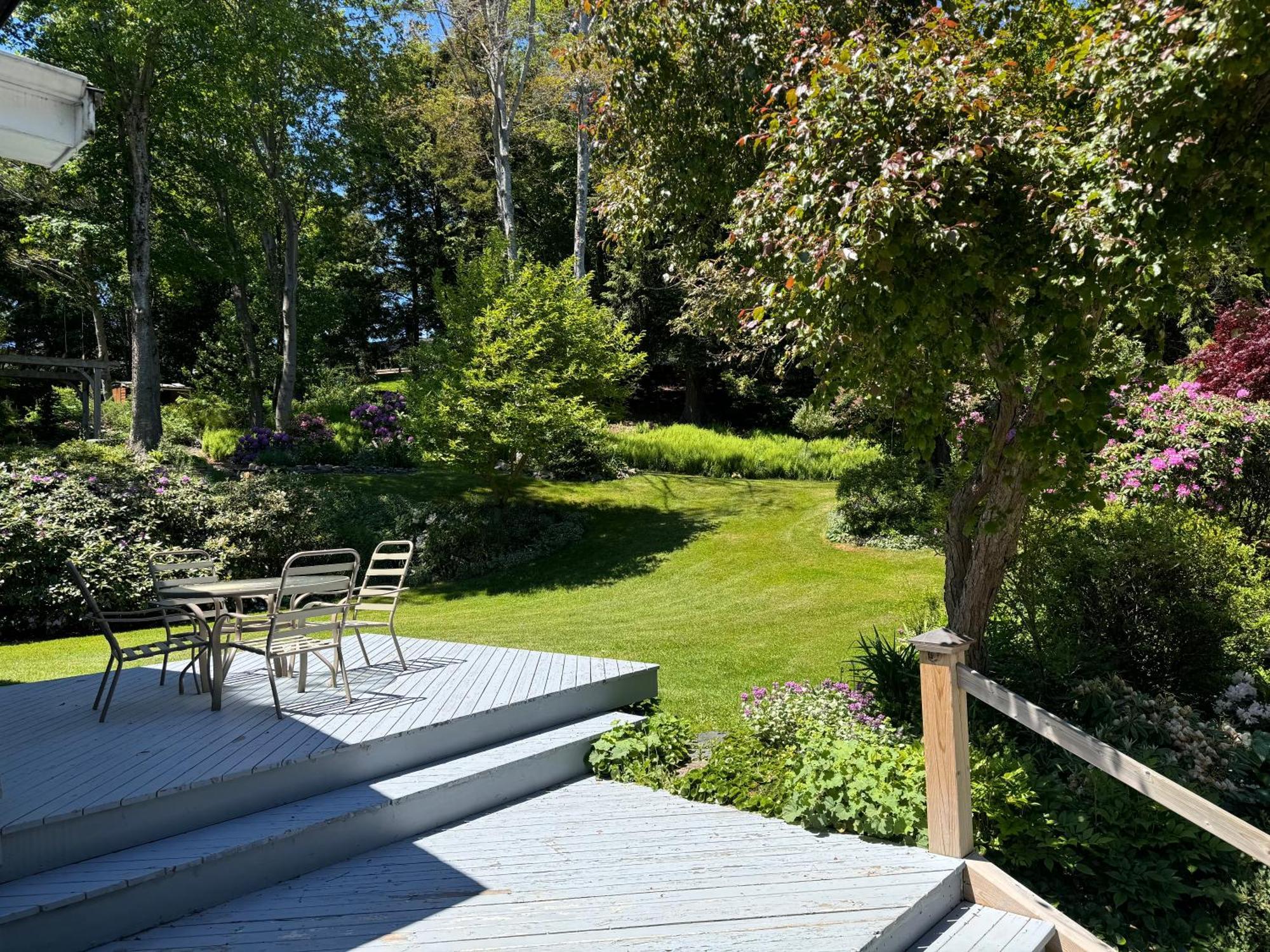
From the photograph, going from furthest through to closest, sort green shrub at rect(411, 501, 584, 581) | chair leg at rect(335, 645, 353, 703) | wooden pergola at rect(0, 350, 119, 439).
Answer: wooden pergola at rect(0, 350, 119, 439), green shrub at rect(411, 501, 584, 581), chair leg at rect(335, 645, 353, 703)

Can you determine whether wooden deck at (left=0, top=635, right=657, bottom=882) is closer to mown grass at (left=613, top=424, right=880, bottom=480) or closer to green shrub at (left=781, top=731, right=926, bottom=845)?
green shrub at (left=781, top=731, right=926, bottom=845)

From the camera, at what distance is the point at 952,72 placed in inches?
141

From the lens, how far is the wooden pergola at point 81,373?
46.7 feet

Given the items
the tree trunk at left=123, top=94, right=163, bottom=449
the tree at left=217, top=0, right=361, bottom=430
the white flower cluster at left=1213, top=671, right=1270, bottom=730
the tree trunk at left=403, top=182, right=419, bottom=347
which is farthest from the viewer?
the tree trunk at left=403, top=182, right=419, bottom=347

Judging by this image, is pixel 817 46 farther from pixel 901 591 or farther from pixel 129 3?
pixel 129 3

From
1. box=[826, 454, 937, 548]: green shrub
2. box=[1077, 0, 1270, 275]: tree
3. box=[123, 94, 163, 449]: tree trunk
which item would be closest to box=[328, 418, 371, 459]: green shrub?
box=[123, 94, 163, 449]: tree trunk

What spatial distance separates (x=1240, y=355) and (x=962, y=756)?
30.5 ft

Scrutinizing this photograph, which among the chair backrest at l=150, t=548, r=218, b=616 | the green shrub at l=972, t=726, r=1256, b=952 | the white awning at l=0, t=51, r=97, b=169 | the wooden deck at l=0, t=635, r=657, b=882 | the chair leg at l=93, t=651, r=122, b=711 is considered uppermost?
the white awning at l=0, t=51, r=97, b=169

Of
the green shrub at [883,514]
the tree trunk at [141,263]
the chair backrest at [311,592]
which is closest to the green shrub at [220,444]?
the tree trunk at [141,263]

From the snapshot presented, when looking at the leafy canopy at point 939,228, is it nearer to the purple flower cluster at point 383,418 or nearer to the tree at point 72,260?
the purple flower cluster at point 383,418

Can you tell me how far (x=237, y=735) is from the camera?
3.98 metres

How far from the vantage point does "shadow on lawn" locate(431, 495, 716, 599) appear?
11.3 metres

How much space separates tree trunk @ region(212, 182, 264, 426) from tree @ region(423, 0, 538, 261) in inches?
220

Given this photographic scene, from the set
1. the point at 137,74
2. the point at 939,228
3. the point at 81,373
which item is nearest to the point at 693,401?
the point at 81,373
